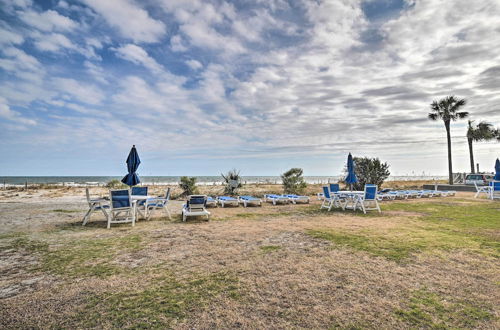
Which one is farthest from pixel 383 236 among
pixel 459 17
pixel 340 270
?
pixel 459 17

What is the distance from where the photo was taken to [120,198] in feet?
22.7

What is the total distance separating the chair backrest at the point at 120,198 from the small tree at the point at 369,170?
1407 centimetres

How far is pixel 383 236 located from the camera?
544 cm

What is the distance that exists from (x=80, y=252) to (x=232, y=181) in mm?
11252

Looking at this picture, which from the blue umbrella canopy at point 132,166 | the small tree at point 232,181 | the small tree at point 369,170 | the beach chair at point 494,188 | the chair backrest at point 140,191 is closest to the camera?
the blue umbrella canopy at point 132,166

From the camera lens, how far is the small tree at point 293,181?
16.8 metres

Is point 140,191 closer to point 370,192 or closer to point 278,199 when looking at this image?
point 278,199

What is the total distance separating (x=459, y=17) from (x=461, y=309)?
1028 centimetres

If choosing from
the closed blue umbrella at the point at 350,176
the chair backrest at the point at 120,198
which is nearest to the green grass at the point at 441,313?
the chair backrest at the point at 120,198

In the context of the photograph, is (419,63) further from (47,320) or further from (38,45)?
(38,45)

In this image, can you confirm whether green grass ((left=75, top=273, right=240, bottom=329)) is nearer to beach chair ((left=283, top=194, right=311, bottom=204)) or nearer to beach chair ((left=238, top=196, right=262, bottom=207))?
beach chair ((left=238, top=196, right=262, bottom=207))

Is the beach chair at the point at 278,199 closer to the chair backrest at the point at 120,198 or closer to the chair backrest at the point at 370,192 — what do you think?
the chair backrest at the point at 370,192

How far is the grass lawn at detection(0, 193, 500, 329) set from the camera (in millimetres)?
2303

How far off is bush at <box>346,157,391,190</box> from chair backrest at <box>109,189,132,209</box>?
46.2 ft
